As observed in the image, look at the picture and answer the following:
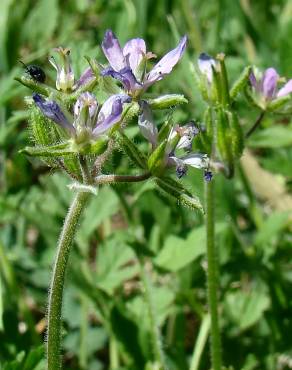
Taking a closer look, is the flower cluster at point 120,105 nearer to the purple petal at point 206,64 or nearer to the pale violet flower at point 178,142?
the pale violet flower at point 178,142

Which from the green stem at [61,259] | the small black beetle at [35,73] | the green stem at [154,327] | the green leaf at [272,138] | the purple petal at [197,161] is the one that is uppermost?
the small black beetle at [35,73]

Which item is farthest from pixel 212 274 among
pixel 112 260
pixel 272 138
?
pixel 272 138

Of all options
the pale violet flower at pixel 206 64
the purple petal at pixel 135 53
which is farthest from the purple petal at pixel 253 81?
the purple petal at pixel 135 53

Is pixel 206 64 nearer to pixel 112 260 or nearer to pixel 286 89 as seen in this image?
pixel 286 89

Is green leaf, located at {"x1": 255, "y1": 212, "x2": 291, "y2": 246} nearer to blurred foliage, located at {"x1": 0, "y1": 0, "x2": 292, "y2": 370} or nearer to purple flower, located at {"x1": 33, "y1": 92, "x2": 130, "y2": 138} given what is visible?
blurred foliage, located at {"x1": 0, "y1": 0, "x2": 292, "y2": 370}

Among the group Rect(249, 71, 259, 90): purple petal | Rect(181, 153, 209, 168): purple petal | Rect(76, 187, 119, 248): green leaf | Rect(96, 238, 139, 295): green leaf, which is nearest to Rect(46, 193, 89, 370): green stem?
Rect(181, 153, 209, 168): purple petal
